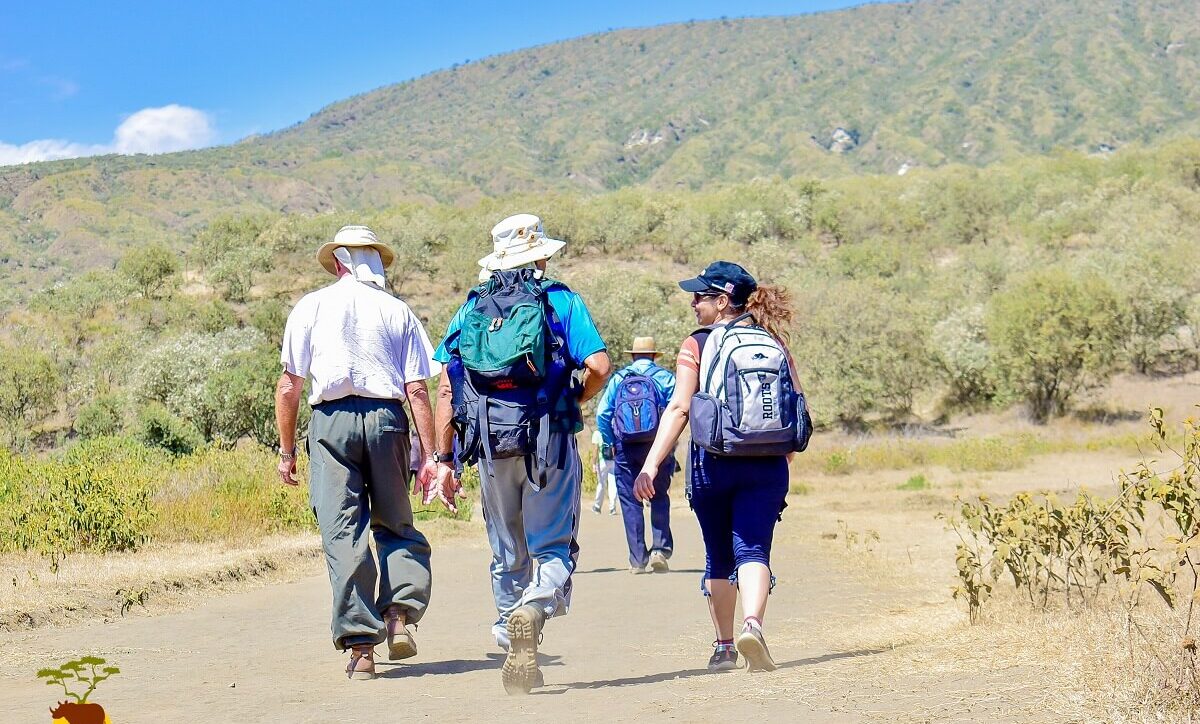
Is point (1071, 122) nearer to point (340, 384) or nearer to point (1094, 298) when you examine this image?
point (1094, 298)

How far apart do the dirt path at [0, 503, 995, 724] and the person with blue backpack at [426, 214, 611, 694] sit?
0.55 meters

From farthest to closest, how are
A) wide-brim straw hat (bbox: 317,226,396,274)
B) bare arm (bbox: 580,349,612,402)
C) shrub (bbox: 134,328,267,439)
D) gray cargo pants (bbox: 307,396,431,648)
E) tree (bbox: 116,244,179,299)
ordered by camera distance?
1. tree (bbox: 116,244,179,299)
2. shrub (bbox: 134,328,267,439)
3. wide-brim straw hat (bbox: 317,226,396,274)
4. gray cargo pants (bbox: 307,396,431,648)
5. bare arm (bbox: 580,349,612,402)

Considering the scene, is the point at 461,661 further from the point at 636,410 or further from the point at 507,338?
the point at 636,410

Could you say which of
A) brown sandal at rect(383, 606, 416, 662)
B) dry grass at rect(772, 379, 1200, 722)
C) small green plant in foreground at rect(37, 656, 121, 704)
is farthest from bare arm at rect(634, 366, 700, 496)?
small green plant in foreground at rect(37, 656, 121, 704)

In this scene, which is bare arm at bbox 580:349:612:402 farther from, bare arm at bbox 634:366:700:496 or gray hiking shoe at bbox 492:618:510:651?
gray hiking shoe at bbox 492:618:510:651

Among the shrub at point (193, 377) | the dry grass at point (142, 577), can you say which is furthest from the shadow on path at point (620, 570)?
the shrub at point (193, 377)

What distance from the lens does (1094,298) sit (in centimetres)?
3272

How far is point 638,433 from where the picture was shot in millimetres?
9969

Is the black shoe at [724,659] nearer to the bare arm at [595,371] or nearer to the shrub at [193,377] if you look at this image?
the bare arm at [595,371]

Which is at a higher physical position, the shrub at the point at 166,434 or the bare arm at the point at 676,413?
the bare arm at the point at 676,413

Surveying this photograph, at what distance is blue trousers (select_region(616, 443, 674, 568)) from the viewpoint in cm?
1008

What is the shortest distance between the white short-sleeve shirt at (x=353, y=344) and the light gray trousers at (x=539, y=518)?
746 millimetres

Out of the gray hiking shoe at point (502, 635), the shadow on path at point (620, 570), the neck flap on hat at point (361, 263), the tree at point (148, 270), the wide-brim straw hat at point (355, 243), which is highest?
the tree at point (148, 270)

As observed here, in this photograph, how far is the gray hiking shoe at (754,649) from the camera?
5.46m
